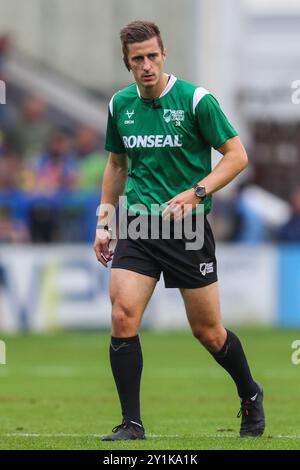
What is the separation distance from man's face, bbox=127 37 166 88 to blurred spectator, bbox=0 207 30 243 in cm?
1150

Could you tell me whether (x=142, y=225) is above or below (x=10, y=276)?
above

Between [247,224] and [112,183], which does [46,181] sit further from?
[112,183]

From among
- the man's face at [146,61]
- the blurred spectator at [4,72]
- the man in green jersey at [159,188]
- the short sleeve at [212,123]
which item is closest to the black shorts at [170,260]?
the man in green jersey at [159,188]

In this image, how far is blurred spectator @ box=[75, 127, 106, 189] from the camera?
66.6 feet

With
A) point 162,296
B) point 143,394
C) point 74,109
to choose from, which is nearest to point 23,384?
point 143,394

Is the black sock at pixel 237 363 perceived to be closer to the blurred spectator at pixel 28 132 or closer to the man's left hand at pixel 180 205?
the man's left hand at pixel 180 205

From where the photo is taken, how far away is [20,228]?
19.6 m

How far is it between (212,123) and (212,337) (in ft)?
4.27

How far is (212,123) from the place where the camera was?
811cm

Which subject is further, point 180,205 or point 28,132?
point 28,132

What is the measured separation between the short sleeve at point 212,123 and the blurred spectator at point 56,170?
1197 cm

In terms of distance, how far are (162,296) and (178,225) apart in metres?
11.0

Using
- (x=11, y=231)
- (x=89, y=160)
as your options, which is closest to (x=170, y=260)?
(x=11, y=231)

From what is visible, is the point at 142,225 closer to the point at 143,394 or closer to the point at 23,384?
the point at 143,394
